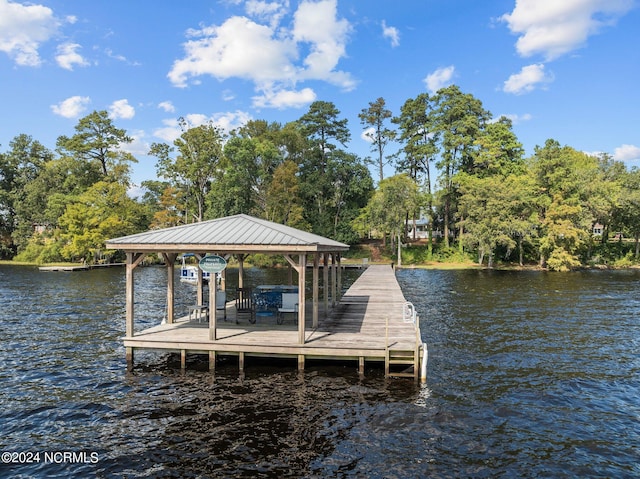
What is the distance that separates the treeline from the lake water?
3424cm

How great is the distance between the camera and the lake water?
7512mm

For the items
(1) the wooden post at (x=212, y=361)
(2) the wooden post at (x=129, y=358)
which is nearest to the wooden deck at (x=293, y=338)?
(1) the wooden post at (x=212, y=361)

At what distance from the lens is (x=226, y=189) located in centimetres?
5503

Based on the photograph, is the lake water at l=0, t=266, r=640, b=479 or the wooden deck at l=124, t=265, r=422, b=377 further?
the wooden deck at l=124, t=265, r=422, b=377

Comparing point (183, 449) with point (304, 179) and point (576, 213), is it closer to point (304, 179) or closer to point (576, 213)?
point (576, 213)

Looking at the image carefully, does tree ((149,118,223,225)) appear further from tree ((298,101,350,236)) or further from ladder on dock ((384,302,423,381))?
ladder on dock ((384,302,423,381))

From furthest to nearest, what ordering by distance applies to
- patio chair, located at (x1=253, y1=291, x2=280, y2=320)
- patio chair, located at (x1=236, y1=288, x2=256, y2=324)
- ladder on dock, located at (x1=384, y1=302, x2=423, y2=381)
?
patio chair, located at (x1=236, y1=288, x2=256, y2=324) < patio chair, located at (x1=253, y1=291, x2=280, y2=320) < ladder on dock, located at (x1=384, y1=302, x2=423, y2=381)

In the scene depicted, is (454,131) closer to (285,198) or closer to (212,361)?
(285,198)

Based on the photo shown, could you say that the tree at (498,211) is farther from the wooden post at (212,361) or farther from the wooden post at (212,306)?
the wooden post at (212,361)

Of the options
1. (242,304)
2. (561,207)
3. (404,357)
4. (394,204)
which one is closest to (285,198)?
(394,204)

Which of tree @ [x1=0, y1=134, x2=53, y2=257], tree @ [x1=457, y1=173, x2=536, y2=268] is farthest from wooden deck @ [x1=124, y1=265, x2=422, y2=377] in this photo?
tree @ [x1=0, y1=134, x2=53, y2=257]

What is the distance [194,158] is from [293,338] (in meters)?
47.9

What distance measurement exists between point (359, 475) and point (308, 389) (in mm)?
3824

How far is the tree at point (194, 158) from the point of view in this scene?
54.8m
